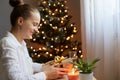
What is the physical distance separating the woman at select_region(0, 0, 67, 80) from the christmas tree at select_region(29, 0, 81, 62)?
206cm

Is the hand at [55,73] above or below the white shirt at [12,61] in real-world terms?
below

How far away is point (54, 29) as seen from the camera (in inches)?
151

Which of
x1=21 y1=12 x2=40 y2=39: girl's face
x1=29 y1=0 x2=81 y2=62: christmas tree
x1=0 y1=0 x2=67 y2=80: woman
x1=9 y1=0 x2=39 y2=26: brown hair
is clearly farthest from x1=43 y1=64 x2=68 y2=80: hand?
x1=29 y1=0 x2=81 y2=62: christmas tree

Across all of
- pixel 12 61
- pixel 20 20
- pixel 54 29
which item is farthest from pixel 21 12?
pixel 54 29

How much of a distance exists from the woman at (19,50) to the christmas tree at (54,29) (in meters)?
2.06

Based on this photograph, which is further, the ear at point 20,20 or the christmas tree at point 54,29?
the christmas tree at point 54,29

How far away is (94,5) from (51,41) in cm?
95

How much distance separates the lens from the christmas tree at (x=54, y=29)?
152 inches

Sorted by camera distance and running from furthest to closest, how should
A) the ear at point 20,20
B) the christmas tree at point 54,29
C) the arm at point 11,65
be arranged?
A: 1. the christmas tree at point 54,29
2. the ear at point 20,20
3. the arm at point 11,65

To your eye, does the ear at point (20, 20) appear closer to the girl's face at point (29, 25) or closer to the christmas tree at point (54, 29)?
the girl's face at point (29, 25)

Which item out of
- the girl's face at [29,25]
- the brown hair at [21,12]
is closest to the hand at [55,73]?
the girl's face at [29,25]

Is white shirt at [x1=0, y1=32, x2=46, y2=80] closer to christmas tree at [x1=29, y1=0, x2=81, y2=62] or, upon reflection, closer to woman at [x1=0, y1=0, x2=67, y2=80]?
woman at [x1=0, y1=0, x2=67, y2=80]

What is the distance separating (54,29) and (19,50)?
2.23 metres

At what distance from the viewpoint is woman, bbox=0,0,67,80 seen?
4.86 ft
